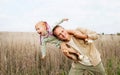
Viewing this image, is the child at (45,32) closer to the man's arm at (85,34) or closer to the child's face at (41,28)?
the child's face at (41,28)

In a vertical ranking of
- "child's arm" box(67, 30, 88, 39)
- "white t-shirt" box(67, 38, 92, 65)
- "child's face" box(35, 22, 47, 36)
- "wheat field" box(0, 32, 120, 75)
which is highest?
"child's face" box(35, 22, 47, 36)

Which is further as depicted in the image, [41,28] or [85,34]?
[85,34]

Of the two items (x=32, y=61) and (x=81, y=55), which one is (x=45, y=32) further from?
(x=32, y=61)

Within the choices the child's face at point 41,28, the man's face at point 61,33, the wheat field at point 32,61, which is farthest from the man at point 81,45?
the wheat field at point 32,61

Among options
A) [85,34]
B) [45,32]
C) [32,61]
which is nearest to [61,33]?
[45,32]

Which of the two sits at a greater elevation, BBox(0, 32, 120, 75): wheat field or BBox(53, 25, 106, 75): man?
BBox(53, 25, 106, 75): man

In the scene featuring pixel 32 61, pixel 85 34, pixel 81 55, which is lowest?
pixel 32 61

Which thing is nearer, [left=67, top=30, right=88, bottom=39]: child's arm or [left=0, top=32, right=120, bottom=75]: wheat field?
[left=67, top=30, right=88, bottom=39]: child's arm

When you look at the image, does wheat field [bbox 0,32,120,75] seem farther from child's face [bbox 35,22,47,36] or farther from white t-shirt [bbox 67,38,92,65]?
child's face [bbox 35,22,47,36]

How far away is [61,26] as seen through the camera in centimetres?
371

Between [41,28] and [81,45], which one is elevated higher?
[41,28]

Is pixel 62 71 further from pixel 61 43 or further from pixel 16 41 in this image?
pixel 61 43

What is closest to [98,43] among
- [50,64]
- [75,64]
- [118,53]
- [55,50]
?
[118,53]

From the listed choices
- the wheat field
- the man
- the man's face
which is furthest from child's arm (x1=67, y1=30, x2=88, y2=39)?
the wheat field
